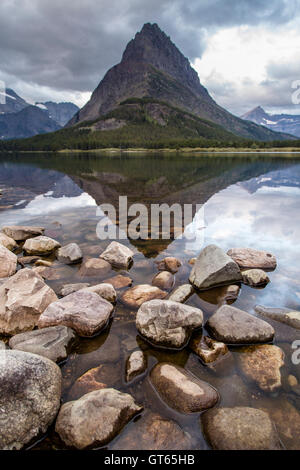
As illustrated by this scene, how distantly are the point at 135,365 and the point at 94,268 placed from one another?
5.03 m

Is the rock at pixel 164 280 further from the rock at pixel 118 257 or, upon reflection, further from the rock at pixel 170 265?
the rock at pixel 118 257

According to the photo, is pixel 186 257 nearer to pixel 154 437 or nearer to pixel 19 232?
pixel 154 437

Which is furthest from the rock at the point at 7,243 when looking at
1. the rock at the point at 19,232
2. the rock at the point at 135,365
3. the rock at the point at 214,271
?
the rock at the point at 135,365

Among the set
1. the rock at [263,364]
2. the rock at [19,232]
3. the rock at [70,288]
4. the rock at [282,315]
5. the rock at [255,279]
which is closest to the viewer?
the rock at [263,364]

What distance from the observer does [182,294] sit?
25.8 feet

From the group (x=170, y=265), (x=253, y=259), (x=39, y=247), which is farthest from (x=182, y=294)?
(x=39, y=247)

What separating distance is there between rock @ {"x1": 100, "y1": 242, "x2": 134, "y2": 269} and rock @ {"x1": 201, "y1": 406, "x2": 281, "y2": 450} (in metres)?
6.52

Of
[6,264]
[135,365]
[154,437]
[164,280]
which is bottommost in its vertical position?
[154,437]

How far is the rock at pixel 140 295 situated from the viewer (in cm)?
772

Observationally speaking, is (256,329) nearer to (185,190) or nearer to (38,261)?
(38,261)

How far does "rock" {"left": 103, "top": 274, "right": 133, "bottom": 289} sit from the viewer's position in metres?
8.76

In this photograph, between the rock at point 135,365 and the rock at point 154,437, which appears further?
the rock at point 135,365

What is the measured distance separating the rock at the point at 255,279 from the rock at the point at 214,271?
0.26m
